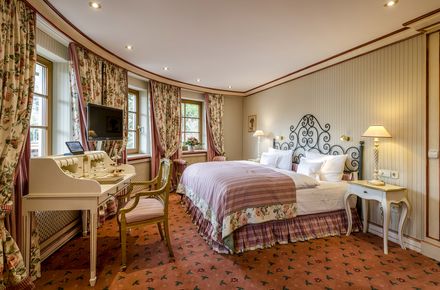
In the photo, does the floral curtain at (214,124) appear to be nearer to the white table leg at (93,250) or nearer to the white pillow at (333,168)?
the white pillow at (333,168)

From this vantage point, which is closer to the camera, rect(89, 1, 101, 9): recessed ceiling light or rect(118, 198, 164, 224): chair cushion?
rect(89, 1, 101, 9): recessed ceiling light

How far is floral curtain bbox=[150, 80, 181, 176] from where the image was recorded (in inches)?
199

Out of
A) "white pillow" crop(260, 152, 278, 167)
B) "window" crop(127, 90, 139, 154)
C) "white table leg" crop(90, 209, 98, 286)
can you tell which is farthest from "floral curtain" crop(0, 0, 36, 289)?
"white pillow" crop(260, 152, 278, 167)

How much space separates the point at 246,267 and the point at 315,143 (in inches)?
110

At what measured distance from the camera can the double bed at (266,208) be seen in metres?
2.60

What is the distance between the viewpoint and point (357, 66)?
3377mm

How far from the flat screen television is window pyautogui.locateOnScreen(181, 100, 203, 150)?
2704 millimetres

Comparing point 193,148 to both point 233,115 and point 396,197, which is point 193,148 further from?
point 396,197

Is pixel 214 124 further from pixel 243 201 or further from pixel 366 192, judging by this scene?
pixel 366 192

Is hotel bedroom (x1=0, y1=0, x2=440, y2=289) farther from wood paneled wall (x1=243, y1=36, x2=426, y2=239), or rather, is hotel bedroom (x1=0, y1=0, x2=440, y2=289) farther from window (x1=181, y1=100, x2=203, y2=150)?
window (x1=181, y1=100, x2=203, y2=150)

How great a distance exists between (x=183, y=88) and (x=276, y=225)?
4054 millimetres

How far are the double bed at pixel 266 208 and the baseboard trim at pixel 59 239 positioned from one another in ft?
5.37

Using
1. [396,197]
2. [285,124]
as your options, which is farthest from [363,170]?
[285,124]

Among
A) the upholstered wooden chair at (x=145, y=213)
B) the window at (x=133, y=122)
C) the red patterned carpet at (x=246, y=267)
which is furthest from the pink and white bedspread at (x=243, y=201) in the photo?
the window at (x=133, y=122)
